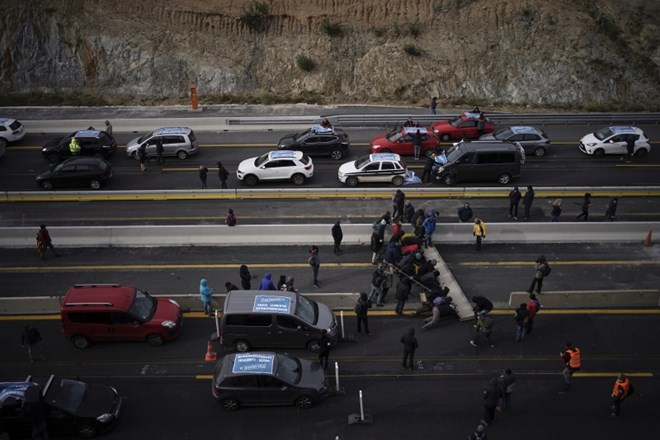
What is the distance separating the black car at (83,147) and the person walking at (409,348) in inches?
801

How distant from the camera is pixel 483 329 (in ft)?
62.4

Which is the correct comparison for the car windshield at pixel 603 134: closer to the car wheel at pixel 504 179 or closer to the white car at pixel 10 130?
the car wheel at pixel 504 179

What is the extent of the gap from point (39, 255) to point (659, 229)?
2295cm

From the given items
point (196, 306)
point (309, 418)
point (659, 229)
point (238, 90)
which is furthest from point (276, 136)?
point (309, 418)

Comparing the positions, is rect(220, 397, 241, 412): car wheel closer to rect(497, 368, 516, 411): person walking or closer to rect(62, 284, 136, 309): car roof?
rect(62, 284, 136, 309): car roof

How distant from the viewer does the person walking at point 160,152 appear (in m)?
31.8

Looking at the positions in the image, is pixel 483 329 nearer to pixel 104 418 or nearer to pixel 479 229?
pixel 479 229

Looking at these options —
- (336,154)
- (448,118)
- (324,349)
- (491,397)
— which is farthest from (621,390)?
(448,118)

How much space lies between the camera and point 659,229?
2556cm

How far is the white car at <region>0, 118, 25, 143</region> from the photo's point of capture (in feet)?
112

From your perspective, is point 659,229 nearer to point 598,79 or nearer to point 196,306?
point 196,306

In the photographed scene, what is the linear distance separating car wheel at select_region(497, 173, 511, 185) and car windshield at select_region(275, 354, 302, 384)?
15935mm

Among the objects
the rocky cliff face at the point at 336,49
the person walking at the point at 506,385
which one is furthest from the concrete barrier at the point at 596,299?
the rocky cliff face at the point at 336,49

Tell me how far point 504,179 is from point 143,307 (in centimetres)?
1725
